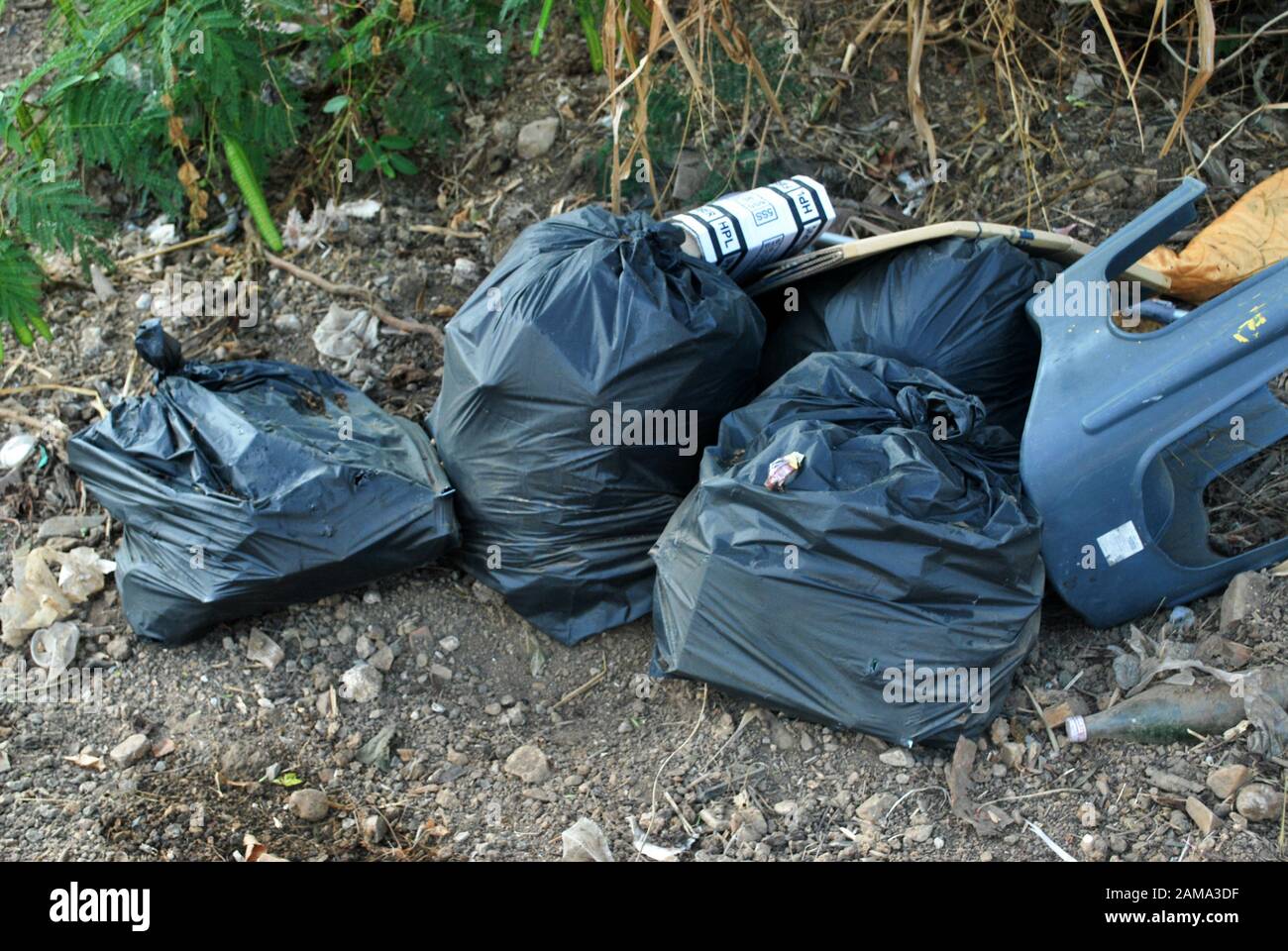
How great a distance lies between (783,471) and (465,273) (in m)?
1.31

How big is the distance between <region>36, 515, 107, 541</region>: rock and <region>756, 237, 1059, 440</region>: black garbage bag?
5.55 ft

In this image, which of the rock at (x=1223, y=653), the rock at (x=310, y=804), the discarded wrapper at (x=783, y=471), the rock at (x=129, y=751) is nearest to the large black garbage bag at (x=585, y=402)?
the discarded wrapper at (x=783, y=471)

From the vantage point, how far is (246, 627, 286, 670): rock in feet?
7.98

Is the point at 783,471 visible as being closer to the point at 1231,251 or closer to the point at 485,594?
the point at 485,594

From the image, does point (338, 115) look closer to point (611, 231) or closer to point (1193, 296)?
point (611, 231)

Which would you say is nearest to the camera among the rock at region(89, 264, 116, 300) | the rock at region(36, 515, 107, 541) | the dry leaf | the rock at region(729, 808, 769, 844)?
the rock at region(729, 808, 769, 844)

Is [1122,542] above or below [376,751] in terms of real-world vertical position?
above

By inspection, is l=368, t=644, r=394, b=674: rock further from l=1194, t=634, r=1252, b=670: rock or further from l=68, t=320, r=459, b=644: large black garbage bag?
l=1194, t=634, r=1252, b=670: rock

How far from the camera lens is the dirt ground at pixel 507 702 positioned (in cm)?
210

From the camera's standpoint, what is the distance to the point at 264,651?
2.45m

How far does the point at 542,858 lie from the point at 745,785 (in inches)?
15.4
